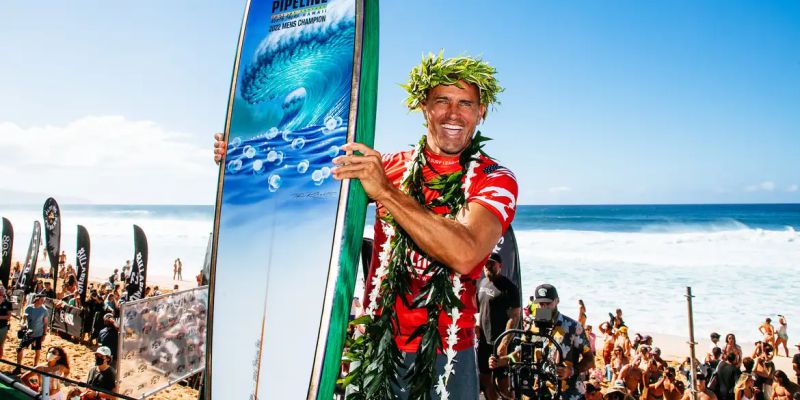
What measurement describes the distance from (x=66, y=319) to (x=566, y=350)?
39.9ft

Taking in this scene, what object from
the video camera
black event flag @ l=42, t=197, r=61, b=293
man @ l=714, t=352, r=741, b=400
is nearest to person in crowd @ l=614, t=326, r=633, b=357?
man @ l=714, t=352, r=741, b=400

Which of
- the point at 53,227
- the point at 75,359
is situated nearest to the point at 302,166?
the point at 75,359

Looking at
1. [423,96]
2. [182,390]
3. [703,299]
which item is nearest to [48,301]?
[182,390]

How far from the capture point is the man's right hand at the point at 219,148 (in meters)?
2.66

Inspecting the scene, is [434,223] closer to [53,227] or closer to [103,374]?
[103,374]

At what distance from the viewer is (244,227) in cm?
244

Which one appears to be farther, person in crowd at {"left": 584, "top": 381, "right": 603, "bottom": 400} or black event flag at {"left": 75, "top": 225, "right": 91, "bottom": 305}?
black event flag at {"left": 75, "top": 225, "right": 91, "bottom": 305}

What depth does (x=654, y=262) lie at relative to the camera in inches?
1222

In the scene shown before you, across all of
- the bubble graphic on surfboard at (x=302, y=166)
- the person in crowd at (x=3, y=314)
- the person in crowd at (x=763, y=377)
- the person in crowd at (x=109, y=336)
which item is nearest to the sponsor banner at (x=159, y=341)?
the person in crowd at (x=109, y=336)

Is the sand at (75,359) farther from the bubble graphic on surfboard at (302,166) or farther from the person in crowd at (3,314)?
the bubble graphic on surfboard at (302,166)

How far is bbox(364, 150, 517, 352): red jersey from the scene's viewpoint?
173cm

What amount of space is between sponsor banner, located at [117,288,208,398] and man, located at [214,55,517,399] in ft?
18.0

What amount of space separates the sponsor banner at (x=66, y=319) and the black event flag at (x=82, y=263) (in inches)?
17.8

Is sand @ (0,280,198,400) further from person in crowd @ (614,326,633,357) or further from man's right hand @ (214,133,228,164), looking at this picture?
person in crowd @ (614,326,633,357)
